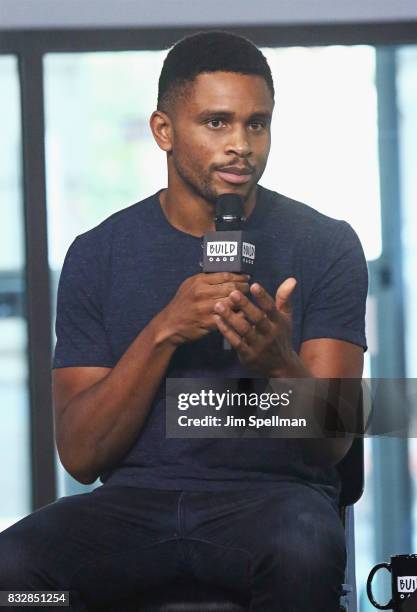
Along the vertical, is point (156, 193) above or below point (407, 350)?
above

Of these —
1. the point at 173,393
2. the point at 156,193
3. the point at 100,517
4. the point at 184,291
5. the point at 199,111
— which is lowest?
the point at 100,517

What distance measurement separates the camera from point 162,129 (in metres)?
2.12

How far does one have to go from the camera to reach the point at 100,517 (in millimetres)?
2100

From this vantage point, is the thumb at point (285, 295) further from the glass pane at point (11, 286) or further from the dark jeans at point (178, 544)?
the glass pane at point (11, 286)

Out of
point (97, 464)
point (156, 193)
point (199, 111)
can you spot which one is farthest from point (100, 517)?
point (199, 111)

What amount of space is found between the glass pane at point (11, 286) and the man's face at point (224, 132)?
1.00 feet

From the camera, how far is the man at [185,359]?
80.4 inches

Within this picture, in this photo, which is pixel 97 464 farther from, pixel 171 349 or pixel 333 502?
pixel 333 502

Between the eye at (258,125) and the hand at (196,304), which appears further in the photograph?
the eye at (258,125)

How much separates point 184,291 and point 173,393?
0.61 ft

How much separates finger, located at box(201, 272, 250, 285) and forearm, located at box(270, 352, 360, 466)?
0.18 meters

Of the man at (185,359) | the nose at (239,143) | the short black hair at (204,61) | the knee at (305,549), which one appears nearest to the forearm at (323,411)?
the man at (185,359)

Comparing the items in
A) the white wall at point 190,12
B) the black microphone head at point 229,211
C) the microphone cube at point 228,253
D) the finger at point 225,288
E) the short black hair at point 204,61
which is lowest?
the finger at point 225,288

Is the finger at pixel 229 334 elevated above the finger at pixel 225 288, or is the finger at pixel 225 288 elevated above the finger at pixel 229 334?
the finger at pixel 225 288
